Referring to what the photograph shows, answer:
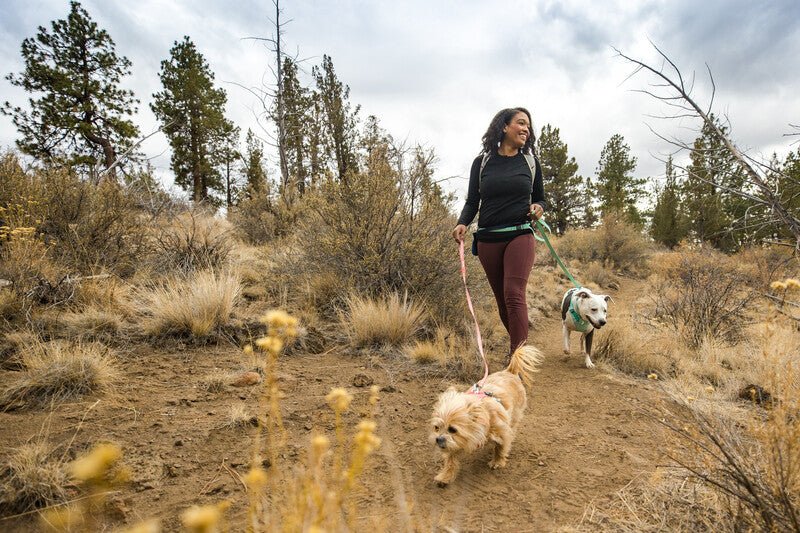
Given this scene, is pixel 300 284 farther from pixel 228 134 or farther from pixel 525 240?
pixel 228 134

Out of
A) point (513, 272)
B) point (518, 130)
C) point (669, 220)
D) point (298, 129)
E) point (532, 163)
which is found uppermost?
point (298, 129)

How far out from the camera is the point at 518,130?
3420 mm

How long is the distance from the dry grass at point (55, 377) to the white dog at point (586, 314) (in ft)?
14.1

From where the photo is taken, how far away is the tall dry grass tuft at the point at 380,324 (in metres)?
4.17

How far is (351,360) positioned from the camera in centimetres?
388

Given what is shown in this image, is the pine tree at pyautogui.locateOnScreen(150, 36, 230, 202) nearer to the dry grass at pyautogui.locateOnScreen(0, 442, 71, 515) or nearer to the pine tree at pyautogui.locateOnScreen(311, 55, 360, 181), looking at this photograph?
the pine tree at pyautogui.locateOnScreen(311, 55, 360, 181)

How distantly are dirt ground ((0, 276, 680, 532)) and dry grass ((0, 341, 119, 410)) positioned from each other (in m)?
0.13

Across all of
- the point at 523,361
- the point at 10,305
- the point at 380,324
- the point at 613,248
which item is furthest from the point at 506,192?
the point at 613,248

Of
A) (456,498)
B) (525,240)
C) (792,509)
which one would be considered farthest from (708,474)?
(525,240)

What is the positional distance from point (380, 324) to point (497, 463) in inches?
85.8

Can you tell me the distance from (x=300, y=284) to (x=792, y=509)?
16.6 ft

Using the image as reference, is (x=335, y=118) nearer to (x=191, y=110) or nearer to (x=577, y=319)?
(x=191, y=110)

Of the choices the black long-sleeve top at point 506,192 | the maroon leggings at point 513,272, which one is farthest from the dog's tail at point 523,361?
the black long-sleeve top at point 506,192

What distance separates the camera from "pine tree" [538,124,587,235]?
86.6 ft
